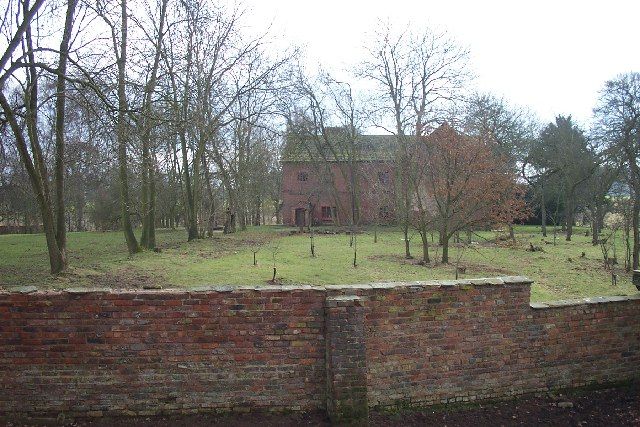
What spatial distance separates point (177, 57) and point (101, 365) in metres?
8.38

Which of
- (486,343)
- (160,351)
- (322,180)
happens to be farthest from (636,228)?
(322,180)

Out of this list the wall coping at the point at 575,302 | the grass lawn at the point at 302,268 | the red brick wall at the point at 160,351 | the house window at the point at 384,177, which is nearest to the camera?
the red brick wall at the point at 160,351

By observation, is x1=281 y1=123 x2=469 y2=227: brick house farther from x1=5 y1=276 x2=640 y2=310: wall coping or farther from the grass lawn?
x1=5 y1=276 x2=640 y2=310: wall coping

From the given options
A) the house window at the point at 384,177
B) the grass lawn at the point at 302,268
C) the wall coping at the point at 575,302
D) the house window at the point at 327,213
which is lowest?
the grass lawn at the point at 302,268

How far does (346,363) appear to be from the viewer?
4.54 meters

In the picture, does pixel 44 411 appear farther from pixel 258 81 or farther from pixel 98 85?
pixel 258 81

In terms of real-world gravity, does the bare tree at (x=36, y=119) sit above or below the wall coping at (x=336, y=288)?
above

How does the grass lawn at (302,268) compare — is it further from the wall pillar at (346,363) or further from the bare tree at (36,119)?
the wall pillar at (346,363)

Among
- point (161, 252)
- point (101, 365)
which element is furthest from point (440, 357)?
point (161, 252)

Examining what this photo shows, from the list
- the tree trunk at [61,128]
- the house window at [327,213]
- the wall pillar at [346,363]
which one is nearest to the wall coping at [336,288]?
the wall pillar at [346,363]

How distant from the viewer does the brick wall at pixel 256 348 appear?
4.47 meters

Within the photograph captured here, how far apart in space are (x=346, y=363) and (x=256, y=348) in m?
0.91

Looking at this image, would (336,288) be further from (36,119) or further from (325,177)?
(325,177)

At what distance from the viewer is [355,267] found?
14930 mm
